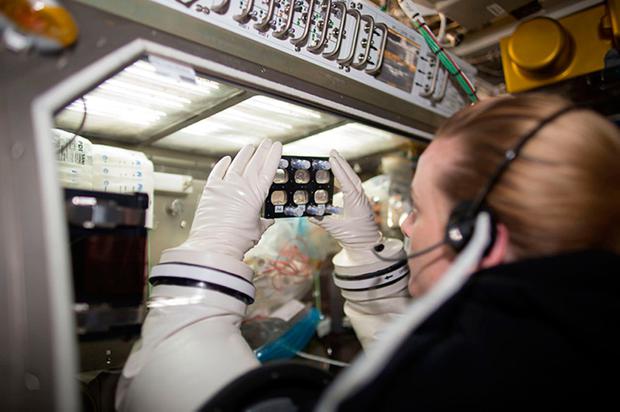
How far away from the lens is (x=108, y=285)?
719 millimetres

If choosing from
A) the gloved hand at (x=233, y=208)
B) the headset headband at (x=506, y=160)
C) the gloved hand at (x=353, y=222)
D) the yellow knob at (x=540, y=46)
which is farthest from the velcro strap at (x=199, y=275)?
the yellow knob at (x=540, y=46)

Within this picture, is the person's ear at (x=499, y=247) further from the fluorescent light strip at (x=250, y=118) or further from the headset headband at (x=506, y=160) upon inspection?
the fluorescent light strip at (x=250, y=118)

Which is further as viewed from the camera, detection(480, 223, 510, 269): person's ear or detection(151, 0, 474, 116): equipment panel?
detection(151, 0, 474, 116): equipment panel

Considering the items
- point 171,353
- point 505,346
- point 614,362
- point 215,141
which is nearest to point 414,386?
point 505,346

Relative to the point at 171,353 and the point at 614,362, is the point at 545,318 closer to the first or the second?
the point at 614,362

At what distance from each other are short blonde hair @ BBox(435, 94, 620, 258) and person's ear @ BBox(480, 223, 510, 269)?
1cm

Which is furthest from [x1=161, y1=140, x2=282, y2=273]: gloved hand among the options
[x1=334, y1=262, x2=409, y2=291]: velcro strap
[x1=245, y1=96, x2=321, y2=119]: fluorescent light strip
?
[x1=334, y1=262, x2=409, y2=291]: velcro strap

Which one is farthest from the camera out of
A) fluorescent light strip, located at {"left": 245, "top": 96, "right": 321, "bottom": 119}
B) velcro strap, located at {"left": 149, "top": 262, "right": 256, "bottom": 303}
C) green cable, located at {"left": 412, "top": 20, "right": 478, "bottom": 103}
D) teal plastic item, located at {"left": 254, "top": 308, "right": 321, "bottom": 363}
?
teal plastic item, located at {"left": 254, "top": 308, "right": 321, "bottom": 363}

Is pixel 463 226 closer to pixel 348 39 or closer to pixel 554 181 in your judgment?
pixel 554 181

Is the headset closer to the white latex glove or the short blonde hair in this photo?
the short blonde hair

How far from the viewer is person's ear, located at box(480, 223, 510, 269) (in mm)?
674

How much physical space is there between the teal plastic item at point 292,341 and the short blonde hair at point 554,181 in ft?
3.68

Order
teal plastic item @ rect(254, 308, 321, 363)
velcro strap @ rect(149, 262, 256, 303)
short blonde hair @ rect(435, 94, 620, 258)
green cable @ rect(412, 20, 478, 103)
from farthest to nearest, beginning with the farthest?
teal plastic item @ rect(254, 308, 321, 363)
green cable @ rect(412, 20, 478, 103)
velcro strap @ rect(149, 262, 256, 303)
short blonde hair @ rect(435, 94, 620, 258)

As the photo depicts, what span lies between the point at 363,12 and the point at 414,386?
111 centimetres
